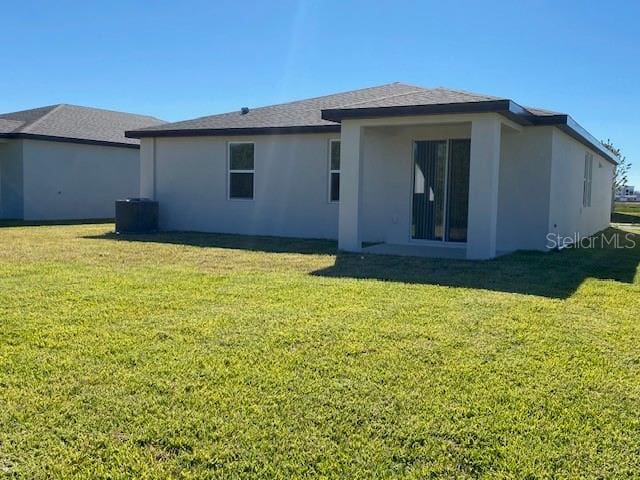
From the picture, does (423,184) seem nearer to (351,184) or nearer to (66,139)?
(351,184)

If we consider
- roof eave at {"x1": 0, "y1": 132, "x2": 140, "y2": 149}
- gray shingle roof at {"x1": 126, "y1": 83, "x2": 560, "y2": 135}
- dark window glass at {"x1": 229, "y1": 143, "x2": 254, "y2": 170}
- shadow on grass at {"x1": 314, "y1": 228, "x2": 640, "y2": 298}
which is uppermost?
gray shingle roof at {"x1": 126, "y1": 83, "x2": 560, "y2": 135}

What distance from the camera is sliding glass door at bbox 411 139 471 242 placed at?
1241 centimetres

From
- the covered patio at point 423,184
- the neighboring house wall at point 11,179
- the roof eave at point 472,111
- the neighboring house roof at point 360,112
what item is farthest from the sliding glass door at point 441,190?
the neighboring house wall at point 11,179

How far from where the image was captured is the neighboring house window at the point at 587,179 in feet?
56.0

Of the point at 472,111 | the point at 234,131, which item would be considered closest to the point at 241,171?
the point at 234,131

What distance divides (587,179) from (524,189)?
6.70 m

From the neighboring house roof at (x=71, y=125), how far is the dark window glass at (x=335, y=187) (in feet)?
36.1

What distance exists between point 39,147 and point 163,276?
47.6 feet

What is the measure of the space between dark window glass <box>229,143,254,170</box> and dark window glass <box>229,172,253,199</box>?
8.4 inches

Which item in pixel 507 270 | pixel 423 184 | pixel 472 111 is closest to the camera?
pixel 507 270

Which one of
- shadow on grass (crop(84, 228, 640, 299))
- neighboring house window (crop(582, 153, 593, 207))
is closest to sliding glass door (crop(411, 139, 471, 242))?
shadow on grass (crop(84, 228, 640, 299))

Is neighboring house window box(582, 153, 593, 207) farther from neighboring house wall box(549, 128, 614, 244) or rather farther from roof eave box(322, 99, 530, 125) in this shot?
roof eave box(322, 99, 530, 125)

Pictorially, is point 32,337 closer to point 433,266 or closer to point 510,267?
point 433,266

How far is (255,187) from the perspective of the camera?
15344 millimetres
